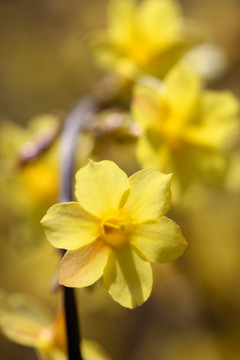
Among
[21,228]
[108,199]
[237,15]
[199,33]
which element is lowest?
[108,199]

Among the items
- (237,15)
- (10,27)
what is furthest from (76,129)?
(10,27)

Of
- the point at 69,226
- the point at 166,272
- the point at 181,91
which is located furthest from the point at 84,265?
the point at 166,272

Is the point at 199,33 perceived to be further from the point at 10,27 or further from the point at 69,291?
the point at 10,27

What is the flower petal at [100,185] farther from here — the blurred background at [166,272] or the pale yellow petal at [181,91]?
the blurred background at [166,272]

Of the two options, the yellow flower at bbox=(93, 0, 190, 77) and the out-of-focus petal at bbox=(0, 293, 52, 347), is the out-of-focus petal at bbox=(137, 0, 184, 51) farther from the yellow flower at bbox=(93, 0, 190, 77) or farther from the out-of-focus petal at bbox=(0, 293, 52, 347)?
the out-of-focus petal at bbox=(0, 293, 52, 347)

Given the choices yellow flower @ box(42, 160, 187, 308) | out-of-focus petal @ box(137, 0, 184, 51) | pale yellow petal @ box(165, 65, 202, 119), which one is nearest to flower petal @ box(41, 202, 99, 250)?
yellow flower @ box(42, 160, 187, 308)
